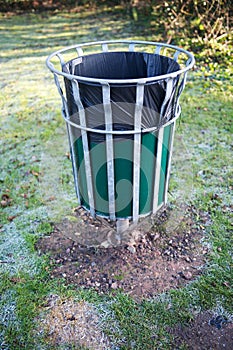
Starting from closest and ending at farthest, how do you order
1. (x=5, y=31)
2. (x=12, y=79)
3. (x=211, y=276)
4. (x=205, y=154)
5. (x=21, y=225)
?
(x=211, y=276), (x=21, y=225), (x=205, y=154), (x=12, y=79), (x=5, y=31)

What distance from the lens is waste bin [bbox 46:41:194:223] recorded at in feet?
6.54

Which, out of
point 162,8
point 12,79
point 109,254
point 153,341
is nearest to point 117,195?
point 109,254

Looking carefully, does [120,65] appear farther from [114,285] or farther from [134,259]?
[114,285]

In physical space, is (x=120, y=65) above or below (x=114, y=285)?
above

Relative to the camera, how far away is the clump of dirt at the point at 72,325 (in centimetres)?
228

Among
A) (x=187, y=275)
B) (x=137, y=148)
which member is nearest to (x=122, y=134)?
(x=137, y=148)

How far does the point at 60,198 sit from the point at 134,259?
1.14m

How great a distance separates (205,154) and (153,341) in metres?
2.46

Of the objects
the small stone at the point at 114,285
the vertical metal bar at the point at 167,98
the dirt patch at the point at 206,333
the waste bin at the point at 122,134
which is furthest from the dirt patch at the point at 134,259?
the vertical metal bar at the point at 167,98

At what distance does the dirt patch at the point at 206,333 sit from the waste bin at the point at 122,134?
837 millimetres

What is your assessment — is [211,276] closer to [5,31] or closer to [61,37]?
[61,37]

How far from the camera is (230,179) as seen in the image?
3.71 meters

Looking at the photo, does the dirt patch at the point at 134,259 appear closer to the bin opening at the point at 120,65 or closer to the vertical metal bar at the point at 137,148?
the vertical metal bar at the point at 137,148

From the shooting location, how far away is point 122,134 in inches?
81.7
